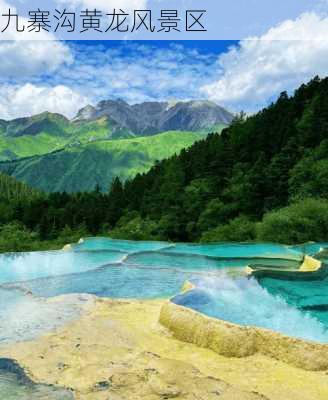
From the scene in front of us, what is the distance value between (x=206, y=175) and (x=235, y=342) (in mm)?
31009

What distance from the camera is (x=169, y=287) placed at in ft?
46.8

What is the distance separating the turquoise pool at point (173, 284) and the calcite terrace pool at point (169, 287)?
0.02 meters

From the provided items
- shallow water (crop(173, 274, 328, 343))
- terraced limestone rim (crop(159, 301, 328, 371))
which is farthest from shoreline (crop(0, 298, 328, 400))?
shallow water (crop(173, 274, 328, 343))

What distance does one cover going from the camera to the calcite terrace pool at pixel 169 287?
32.8ft

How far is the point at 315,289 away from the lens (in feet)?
42.9

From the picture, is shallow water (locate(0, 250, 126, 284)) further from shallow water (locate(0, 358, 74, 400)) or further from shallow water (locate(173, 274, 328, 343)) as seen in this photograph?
shallow water (locate(0, 358, 74, 400))

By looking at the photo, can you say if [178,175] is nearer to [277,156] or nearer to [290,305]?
[277,156]

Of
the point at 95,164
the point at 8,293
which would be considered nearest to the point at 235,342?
the point at 8,293

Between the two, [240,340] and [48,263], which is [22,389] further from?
[48,263]

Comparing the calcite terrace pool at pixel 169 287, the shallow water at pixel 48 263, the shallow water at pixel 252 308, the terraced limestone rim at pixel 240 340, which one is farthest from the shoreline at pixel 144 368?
the shallow water at pixel 48 263

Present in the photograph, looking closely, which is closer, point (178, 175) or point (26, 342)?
point (26, 342)

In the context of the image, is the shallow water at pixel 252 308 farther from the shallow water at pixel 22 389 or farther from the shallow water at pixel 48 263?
the shallow water at pixel 48 263

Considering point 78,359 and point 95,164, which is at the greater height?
point 95,164

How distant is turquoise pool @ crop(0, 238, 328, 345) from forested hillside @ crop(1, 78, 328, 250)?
22.0ft
